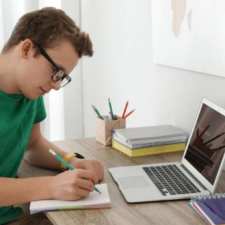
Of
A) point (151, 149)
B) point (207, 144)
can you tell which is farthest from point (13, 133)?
point (207, 144)

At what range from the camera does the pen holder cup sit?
5.61ft

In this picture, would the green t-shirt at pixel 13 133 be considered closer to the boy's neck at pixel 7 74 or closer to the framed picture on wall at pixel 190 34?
the boy's neck at pixel 7 74

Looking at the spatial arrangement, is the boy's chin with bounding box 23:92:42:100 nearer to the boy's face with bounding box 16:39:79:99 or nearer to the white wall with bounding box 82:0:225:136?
the boy's face with bounding box 16:39:79:99

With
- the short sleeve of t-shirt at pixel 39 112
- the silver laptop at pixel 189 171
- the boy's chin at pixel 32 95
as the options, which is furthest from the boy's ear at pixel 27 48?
the silver laptop at pixel 189 171

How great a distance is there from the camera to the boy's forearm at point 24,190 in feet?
3.81

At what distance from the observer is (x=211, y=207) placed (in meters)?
1.05

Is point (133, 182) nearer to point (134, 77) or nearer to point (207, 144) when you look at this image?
point (207, 144)

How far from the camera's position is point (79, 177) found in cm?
116

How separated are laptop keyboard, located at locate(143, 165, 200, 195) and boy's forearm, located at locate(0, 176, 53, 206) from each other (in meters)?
0.31

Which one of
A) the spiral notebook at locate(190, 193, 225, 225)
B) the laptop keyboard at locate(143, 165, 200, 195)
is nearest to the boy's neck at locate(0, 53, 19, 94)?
the laptop keyboard at locate(143, 165, 200, 195)

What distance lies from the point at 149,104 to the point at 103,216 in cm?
95

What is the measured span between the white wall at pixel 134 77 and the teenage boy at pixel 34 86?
476 millimetres

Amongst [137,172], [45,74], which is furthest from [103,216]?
[45,74]

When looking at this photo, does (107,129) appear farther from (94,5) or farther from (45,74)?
(94,5)
